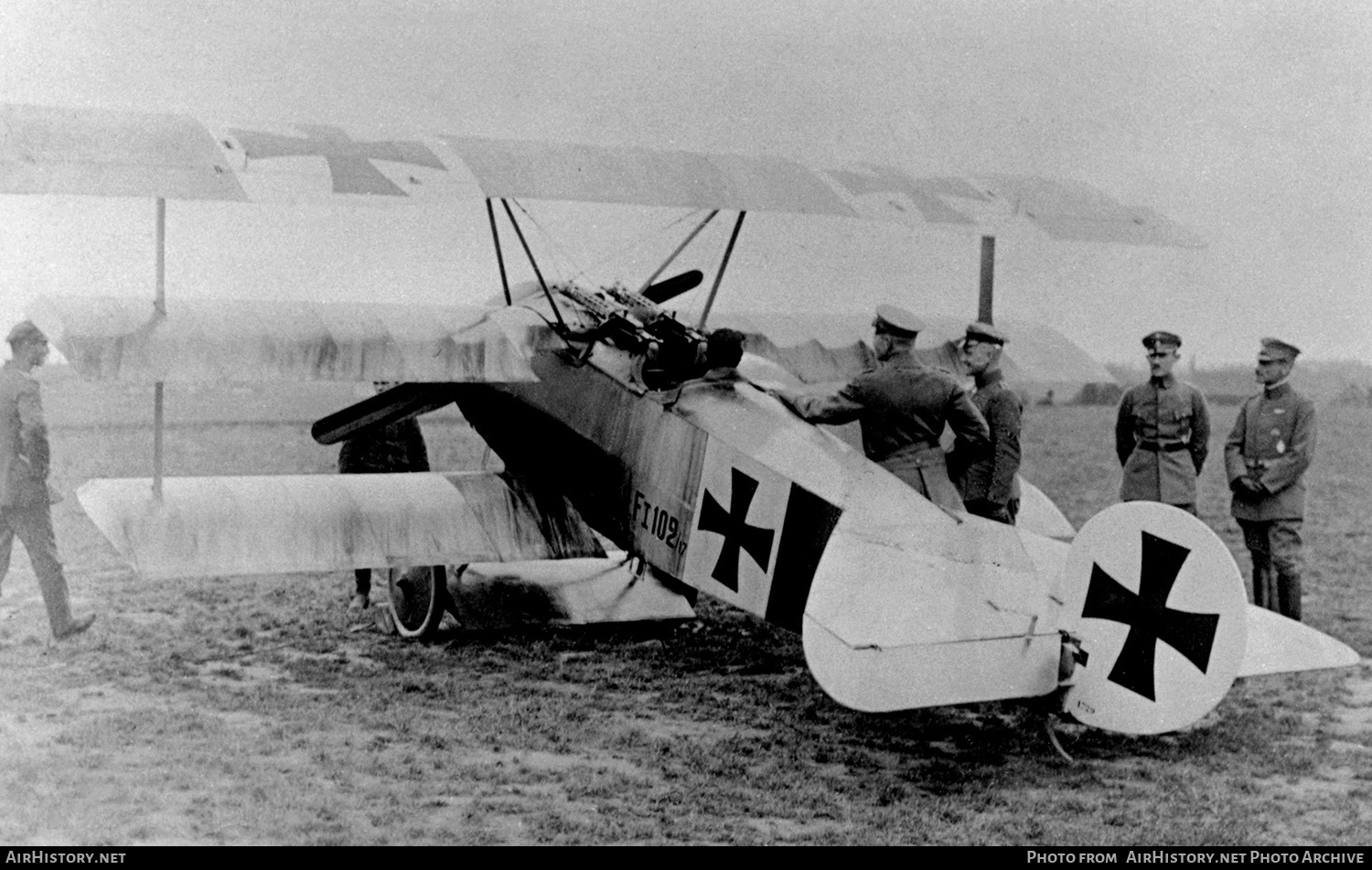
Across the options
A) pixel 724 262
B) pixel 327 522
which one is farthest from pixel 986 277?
pixel 327 522

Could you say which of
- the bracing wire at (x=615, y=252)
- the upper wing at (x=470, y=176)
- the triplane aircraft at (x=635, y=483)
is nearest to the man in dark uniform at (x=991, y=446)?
the triplane aircraft at (x=635, y=483)

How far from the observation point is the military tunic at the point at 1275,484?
269 inches

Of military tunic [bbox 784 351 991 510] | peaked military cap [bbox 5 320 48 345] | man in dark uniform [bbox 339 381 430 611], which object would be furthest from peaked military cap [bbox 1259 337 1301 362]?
peaked military cap [bbox 5 320 48 345]

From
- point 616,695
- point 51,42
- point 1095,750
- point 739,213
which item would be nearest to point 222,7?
point 51,42

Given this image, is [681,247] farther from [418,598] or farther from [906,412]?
[418,598]

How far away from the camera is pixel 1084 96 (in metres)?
11.3

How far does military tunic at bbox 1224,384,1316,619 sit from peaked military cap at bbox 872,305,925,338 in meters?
2.31

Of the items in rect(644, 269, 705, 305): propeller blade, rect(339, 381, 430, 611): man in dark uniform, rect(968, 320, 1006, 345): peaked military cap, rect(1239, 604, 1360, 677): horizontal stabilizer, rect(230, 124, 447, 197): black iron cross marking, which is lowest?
rect(339, 381, 430, 611): man in dark uniform

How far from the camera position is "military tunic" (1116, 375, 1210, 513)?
6930mm

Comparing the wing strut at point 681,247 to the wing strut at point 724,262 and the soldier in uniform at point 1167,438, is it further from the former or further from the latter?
the soldier in uniform at point 1167,438

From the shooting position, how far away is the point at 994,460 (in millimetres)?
6340

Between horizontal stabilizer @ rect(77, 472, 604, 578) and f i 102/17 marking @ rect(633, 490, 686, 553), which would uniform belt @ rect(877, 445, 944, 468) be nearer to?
f i 102/17 marking @ rect(633, 490, 686, 553)

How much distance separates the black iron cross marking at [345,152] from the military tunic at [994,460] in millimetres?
3101

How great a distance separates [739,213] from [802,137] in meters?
5.16
